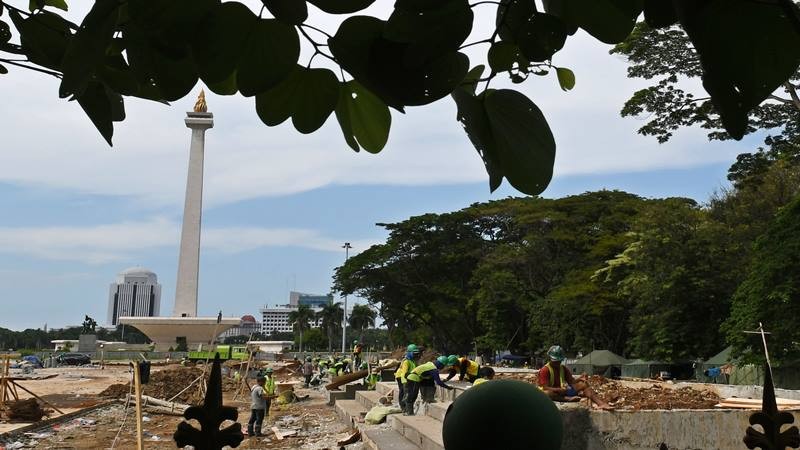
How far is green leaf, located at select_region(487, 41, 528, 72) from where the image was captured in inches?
34.3

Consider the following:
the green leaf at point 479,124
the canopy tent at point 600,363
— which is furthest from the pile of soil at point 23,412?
the canopy tent at point 600,363

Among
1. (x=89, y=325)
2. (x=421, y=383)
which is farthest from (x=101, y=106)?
(x=89, y=325)

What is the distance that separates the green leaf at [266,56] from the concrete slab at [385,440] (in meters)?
8.07

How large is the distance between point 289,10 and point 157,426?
15.7 metres

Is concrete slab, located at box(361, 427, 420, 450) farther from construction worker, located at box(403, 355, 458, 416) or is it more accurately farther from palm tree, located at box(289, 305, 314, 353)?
palm tree, located at box(289, 305, 314, 353)

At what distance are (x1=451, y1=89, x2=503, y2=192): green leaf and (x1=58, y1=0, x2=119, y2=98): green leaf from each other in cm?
43

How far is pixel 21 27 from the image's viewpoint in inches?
41.4

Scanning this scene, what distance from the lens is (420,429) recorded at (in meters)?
8.36

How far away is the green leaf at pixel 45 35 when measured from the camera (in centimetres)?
105

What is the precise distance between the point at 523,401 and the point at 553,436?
0.20ft

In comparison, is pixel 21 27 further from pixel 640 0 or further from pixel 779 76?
pixel 779 76

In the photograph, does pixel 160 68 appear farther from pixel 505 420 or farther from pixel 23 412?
pixel 23 412

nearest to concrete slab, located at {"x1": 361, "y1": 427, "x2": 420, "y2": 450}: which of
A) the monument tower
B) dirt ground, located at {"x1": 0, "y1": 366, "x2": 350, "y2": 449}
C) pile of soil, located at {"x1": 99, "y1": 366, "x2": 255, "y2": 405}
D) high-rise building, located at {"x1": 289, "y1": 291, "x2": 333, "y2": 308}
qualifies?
dirt ground, located at {"x1": 0, "y1": 366, "x2": 350, "y2": 449}

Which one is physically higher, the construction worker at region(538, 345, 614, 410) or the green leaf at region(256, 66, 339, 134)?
the green leaf at region(256, 66, 339, 134)
